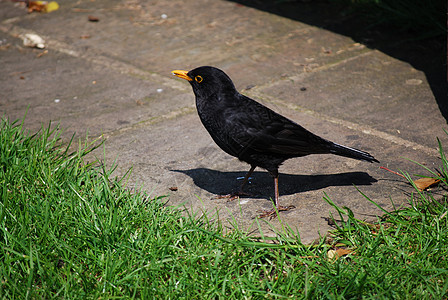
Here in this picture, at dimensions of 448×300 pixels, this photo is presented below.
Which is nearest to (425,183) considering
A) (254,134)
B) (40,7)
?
(254,134)

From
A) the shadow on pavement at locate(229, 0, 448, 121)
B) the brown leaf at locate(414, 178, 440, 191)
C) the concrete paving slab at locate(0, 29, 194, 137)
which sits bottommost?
the concrete paving slab at locate(0, 29, 194, 137)

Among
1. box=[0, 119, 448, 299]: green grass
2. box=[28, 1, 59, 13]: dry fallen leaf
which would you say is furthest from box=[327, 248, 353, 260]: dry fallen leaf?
box=[28, 1, 59, 13]: dry fallen leaf

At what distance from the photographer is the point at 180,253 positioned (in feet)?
10.4

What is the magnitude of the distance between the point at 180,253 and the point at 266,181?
123 cm

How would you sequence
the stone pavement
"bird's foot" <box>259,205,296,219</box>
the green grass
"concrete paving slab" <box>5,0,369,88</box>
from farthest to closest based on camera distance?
"concrete paving slab" <box>5,0,369,88</box>, the stone pavement, "bird's foot" <box>259,205,296,219</box>, the green grass

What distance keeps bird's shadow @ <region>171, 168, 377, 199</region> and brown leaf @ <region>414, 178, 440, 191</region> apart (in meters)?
0.30

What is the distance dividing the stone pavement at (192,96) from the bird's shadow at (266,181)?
1 cm

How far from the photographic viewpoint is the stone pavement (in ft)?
12.8

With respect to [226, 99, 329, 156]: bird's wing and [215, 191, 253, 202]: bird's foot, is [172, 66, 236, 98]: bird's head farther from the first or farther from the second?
[215, 191, 253, 202]: bird's foot

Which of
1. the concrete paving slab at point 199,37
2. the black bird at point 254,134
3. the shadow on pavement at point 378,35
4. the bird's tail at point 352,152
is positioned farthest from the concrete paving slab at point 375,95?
the black bird at point 254,134

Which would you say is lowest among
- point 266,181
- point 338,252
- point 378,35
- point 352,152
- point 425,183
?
point 266,181

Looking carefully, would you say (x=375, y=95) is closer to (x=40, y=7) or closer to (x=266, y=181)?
(x=266, y=181)

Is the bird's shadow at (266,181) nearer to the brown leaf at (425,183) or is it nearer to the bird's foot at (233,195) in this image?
the bird's foot at (233,195)

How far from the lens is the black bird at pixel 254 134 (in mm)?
3746
